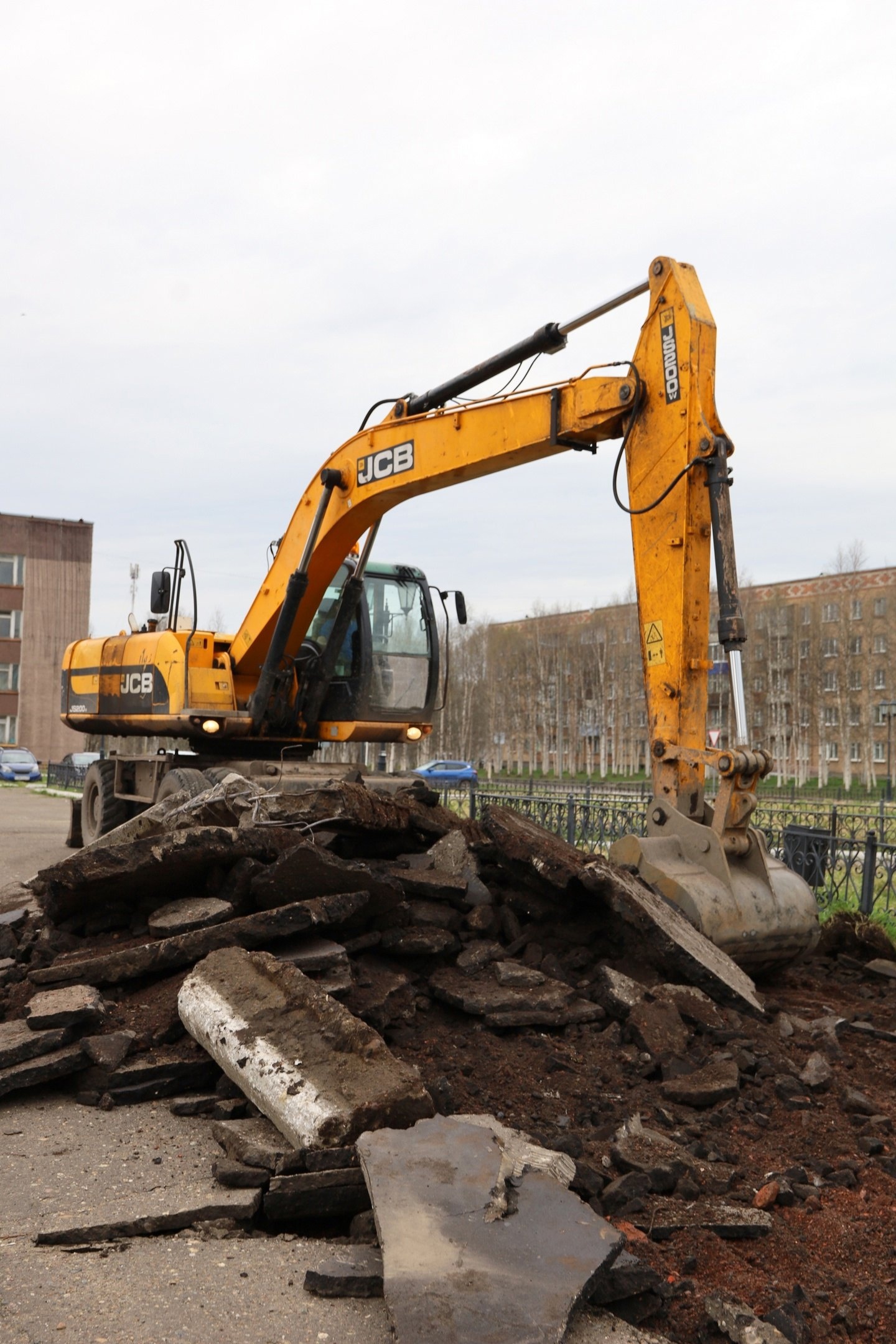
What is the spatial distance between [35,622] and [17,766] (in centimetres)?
1375

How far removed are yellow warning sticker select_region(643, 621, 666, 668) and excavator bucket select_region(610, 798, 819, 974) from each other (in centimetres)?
87

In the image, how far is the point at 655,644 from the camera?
7.00m

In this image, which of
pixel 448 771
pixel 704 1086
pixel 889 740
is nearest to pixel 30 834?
pixel 704 1086

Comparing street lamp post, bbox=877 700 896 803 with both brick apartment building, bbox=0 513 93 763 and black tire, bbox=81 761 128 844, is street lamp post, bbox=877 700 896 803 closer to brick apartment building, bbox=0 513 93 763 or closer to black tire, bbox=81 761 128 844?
black tire, bbox=81 761 128 844

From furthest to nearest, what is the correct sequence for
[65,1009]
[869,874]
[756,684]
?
1. [756,684]
2. [869,874]
3. [65,1009]

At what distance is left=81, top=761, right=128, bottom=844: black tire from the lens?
40.1 feet

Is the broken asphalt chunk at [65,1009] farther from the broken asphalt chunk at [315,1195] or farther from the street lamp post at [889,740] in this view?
the street lamp post at [889,740]

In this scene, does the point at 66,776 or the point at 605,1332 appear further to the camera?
the point at 66,776

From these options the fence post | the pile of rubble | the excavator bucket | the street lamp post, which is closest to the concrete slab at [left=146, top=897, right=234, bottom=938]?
the pile of rubble

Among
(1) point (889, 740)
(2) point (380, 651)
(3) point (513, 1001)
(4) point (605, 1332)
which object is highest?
(2) point (380, 651)

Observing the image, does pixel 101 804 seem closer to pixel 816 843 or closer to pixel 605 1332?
pixel 816 843

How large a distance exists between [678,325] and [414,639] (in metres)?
4.90

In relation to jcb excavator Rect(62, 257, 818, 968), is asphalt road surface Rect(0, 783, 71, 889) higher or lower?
lower

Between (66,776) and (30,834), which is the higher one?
(66,776)
